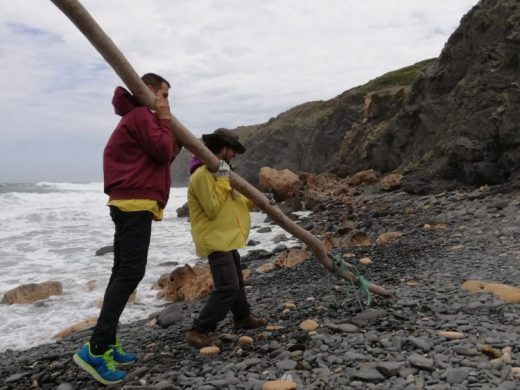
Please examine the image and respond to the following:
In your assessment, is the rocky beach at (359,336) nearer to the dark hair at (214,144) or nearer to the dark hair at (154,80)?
the dark hair at (214,144)

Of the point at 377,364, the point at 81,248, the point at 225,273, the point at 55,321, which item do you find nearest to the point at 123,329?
the point at 55,321

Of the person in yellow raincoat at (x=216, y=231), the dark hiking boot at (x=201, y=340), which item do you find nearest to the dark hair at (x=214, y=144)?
the person in yellow raincoat at (x=216, y=231)

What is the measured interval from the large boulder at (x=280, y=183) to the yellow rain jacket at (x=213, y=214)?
77.8ft

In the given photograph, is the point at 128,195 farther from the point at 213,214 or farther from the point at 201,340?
the point at 201,340

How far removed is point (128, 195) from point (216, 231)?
1.03 m

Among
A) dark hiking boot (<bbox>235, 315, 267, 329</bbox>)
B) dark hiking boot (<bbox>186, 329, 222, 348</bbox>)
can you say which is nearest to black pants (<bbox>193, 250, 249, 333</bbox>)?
dark hiking boot (<bbox>186, 329, 222, 348</bbox>)

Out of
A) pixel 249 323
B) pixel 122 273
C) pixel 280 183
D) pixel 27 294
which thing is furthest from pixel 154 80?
pixel 280 183

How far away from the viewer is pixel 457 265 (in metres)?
7.60

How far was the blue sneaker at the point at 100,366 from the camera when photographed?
4.00 m

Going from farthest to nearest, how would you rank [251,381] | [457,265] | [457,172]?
[457,172], [457,265], [251,381]

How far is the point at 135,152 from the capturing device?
13.5 feet

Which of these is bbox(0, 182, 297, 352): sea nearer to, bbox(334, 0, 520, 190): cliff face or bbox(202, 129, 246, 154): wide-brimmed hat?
bbox(202, 129, 246, 154): wide-brimmed hat

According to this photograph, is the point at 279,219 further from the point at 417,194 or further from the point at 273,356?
the point at 417,194

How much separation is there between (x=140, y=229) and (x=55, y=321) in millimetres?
5473
